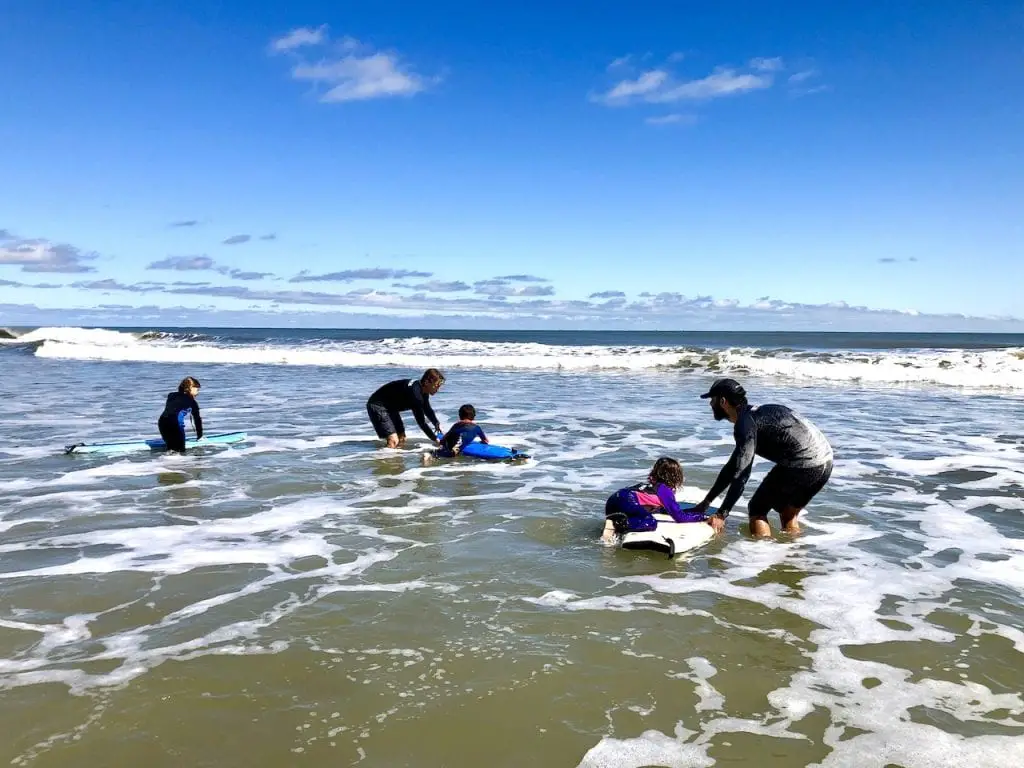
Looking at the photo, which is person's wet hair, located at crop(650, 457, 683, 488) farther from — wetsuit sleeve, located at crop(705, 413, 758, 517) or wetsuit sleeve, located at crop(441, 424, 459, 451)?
wetsuit sleeve, located at crop(441, 424, 459, 451)

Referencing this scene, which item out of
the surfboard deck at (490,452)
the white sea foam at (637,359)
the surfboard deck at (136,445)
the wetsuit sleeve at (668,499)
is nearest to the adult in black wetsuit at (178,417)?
the surfboard deck at (136,445)

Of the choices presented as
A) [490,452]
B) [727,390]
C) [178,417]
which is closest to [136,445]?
[178,417]

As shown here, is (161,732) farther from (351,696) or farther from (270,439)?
(270,439)

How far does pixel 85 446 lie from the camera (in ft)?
37.4

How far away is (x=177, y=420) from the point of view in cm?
1135

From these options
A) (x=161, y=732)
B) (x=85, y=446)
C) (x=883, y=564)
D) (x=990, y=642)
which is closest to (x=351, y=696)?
(x=161, y=732)

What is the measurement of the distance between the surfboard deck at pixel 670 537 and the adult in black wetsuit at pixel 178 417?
768 cm

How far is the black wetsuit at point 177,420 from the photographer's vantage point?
11.4 metres

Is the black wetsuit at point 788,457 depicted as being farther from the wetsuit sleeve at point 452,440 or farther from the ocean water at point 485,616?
the wetsuit sleeve at point 452,440

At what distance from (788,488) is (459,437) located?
5345mm

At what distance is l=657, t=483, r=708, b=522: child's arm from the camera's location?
688 centimetres

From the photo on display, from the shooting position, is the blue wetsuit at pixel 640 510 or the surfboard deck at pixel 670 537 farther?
the blue wetsuit at pixel 640 510

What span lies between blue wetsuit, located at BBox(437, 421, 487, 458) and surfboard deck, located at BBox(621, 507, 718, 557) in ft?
15.9

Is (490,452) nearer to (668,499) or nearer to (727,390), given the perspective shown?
(668,499)
